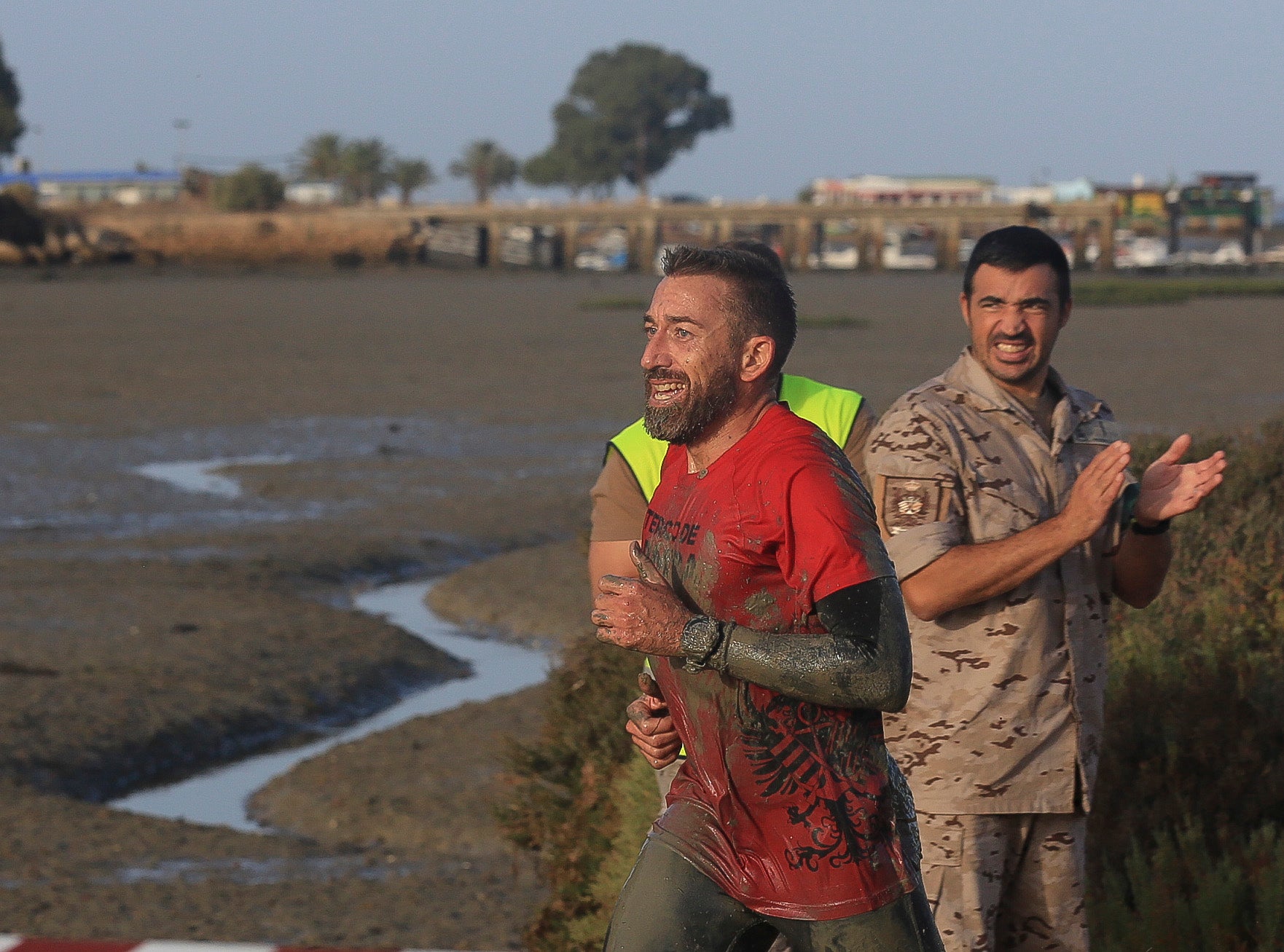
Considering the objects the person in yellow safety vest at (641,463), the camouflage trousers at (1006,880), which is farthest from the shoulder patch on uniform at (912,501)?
the camouflage trousers at (1006,880)

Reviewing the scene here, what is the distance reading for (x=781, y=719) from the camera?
3.03m

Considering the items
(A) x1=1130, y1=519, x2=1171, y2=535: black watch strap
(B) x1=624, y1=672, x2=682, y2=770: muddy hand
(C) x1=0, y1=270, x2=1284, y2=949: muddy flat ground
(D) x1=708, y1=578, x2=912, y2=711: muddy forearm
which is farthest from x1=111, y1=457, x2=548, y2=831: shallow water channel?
(D) x1=708, y1=578, x2=912, y2=711: muddy forearm

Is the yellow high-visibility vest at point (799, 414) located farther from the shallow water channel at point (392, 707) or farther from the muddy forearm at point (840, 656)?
the shallow water channel at point (392, 707)

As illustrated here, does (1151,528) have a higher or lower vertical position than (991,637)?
higher

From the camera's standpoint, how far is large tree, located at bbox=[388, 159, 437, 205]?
156125 mm

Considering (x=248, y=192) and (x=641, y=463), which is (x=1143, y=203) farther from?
(x=641, y=463)

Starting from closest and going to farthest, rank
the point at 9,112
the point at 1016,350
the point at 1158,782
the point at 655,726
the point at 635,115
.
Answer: the point at 655,726 < the point at 1016,350 < the point at 1158,782 < the point at 9,112 < the point at 635,115

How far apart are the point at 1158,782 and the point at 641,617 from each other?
323 cm

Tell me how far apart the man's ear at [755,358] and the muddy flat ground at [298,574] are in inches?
151

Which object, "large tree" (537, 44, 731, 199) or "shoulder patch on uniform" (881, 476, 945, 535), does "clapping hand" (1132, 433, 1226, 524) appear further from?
"large tree" (537, 44, 731, 199)

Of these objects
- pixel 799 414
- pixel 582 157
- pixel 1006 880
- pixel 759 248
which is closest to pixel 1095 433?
pixel 799 414

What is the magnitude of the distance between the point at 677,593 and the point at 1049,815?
4.83 feet

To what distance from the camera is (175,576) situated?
13508mm

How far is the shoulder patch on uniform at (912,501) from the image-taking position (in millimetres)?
4102
